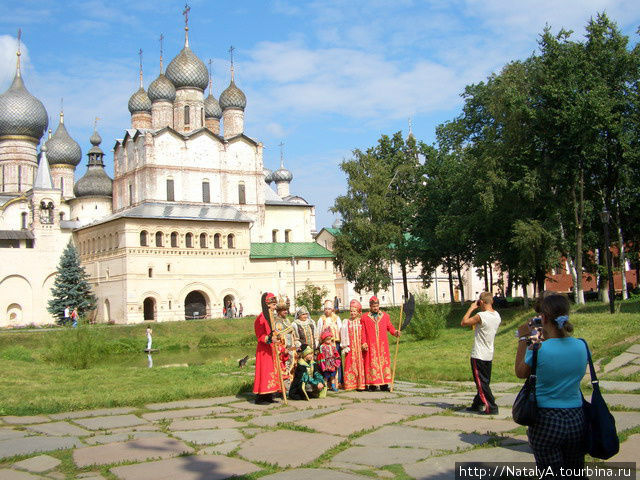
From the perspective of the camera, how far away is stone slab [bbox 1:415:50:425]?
26.4 ft

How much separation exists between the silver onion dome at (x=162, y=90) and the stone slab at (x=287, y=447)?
149 feet

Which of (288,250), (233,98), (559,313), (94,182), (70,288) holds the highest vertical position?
(233,98)

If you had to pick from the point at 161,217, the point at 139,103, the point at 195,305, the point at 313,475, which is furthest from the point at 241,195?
the point at 313,475

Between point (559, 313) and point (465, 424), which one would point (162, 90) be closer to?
point (465, 424)

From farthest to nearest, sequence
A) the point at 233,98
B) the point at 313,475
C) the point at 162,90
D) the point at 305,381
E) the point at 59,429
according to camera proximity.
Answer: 1. the point at 233,98
2. the point at 162,90
3. the point at 305,381
4. the point at 59,429
5. the point at 313,475

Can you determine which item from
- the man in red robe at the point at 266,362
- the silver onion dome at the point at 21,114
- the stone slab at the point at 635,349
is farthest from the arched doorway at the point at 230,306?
the man in red robe at the point at 266,362

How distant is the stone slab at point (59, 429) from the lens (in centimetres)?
728

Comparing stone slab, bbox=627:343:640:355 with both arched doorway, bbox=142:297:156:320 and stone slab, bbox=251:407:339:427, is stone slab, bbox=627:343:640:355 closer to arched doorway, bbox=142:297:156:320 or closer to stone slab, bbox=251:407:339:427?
stone slab, bbox=251:407:339:427

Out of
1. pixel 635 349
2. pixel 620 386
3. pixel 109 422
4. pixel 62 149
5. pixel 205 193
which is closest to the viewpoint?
pixel 109 422

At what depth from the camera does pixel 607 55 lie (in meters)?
23.5

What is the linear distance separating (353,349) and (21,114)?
4838cm

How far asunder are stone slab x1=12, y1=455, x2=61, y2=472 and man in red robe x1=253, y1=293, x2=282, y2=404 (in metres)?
3.57

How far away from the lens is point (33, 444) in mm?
6715

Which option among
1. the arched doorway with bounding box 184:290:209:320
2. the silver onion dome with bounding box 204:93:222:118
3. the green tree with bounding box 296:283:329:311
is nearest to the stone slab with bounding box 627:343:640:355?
the green tree with bounding box 296:283:329:311
